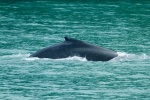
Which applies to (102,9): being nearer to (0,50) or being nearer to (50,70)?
(0,50)

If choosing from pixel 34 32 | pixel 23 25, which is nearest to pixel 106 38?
pixel 34 32

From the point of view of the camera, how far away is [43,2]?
3615 inches

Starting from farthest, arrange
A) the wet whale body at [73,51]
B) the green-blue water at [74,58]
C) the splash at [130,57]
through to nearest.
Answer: the splash at [130,57]
the wet whale body at [73,51]
the green-blue water at [74,58]

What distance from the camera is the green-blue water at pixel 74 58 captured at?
115 ft

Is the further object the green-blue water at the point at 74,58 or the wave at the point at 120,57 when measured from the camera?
the wave at the point at 120,57

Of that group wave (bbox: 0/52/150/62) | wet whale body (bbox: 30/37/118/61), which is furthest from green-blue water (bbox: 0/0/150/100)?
wet whale body (bbox: 30/37/118/61)

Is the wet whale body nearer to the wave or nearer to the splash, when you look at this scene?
the wave

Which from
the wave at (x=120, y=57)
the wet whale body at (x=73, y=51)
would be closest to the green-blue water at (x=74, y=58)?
the wave at (x=120, y=57)

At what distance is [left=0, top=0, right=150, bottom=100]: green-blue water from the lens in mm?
34969

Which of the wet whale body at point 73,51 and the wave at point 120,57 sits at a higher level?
the wet whale body at point 73,51

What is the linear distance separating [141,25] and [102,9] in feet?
52.9

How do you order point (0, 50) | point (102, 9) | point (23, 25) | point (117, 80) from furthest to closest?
→ 1. point (102, 9)
2. point (23, 25)
3. point (0, 50)
4. point (117, 80)

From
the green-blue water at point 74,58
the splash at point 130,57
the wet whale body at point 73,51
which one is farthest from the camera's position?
the splash at point 130,57

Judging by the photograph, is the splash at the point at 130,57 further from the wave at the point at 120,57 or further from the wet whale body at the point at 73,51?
the wet whale body at the point at 73,51
